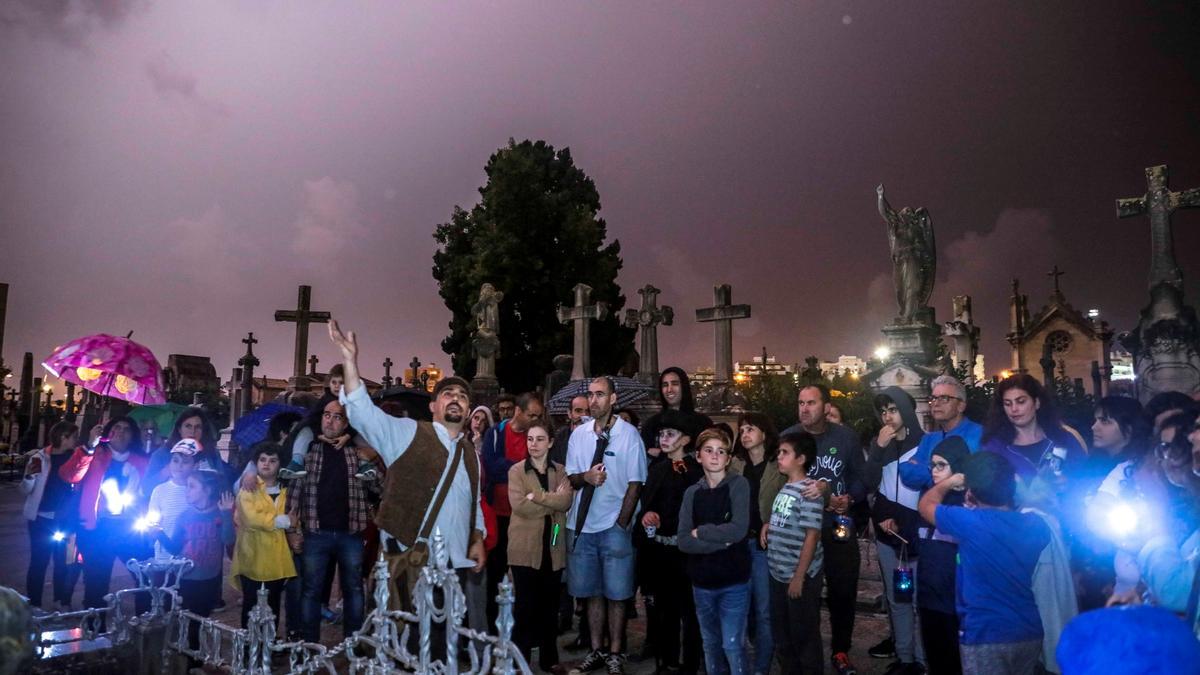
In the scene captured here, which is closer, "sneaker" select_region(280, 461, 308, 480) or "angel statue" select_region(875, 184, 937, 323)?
"sneaker" select_region(280, 461, 308, 480)

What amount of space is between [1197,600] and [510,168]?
30.0 m

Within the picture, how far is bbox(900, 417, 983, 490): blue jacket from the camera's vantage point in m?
4.38

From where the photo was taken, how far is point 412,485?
4.39m

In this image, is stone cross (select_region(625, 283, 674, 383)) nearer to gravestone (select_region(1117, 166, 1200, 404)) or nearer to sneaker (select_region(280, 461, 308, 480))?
gravestone (select_region(1117, 166, 1200, 404))

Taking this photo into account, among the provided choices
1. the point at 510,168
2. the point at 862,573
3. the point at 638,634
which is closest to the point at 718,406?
the point at 862,573

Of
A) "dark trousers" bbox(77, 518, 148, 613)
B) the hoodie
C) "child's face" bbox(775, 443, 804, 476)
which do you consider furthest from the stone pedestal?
"child's face" bbox(775, 443, 804, 476)

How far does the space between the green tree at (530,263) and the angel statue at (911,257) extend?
1845 cm

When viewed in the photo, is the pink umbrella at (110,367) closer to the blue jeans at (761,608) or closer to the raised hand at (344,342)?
the raised hand at (344,342)

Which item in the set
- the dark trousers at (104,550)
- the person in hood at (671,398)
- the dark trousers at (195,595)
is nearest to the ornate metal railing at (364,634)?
the dark trousers at (195,595)

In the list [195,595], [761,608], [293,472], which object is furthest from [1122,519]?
[195,595]

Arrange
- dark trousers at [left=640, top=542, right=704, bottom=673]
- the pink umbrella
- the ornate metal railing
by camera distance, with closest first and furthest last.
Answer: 1. the ornate metal railing
2. dark trousers at [left=640, top=542, right=704, bottom=673]
3. the pink umbrella

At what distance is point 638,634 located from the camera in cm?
659

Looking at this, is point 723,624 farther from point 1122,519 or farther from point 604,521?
point 1122,519

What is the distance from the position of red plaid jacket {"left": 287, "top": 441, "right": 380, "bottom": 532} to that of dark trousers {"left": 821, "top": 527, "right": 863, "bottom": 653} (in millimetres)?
3416
